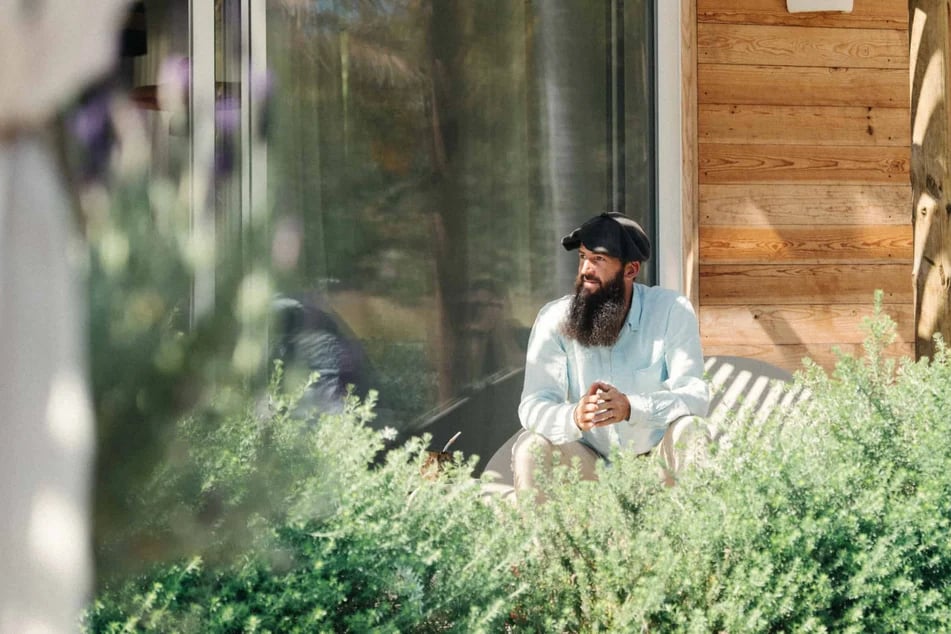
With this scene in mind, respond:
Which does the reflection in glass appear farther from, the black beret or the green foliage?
the green foliage

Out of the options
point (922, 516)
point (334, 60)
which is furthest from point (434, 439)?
point (922, 516)

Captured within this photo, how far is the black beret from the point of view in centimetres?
375

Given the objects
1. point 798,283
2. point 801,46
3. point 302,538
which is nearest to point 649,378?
point 798,283

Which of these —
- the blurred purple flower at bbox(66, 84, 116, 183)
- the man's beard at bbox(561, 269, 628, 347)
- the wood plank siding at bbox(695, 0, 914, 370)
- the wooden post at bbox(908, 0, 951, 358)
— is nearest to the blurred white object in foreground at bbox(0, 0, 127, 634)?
the blurred purple flower at bbox(66, 84, 116, 183)

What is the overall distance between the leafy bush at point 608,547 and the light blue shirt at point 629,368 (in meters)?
0.82

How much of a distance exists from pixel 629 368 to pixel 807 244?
1861 mm

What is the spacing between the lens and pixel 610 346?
148 inches

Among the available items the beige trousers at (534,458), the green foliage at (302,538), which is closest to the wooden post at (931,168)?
the beige trousers at (534,458)

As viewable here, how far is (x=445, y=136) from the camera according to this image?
4.70 meters

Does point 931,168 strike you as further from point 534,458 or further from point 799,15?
point 534,458

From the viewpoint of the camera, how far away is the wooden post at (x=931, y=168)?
4118mm

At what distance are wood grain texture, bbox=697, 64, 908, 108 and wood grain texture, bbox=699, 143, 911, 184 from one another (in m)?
0.21

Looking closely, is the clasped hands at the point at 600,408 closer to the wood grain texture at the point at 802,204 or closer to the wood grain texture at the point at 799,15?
the wood grain texture at the point at 802,204

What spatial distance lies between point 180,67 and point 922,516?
3125 millimetres
